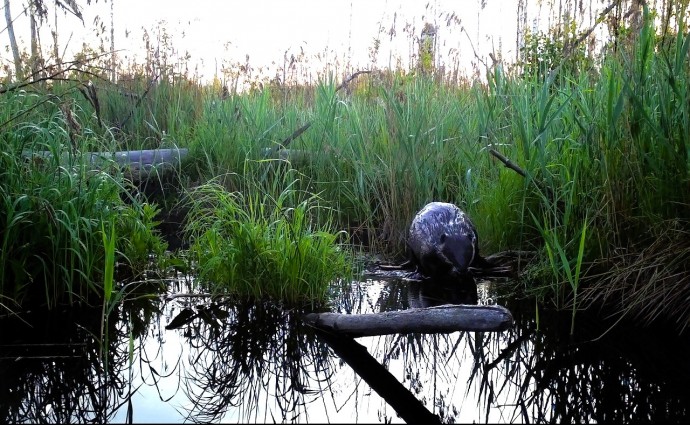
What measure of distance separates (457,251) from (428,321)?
53.9 inches

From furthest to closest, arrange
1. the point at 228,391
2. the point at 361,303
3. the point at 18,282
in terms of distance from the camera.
Answer: the point at 361,303
the point at 18,282
the point at 228,391

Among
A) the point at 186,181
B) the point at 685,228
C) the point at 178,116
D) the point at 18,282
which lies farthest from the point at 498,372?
the point at 178,116

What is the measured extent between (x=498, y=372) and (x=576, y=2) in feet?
10.1

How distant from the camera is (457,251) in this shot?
4.42m

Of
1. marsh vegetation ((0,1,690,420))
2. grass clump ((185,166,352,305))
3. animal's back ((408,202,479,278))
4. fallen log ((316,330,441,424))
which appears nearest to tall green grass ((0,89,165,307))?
marsh vegetation ((0,1,690,420))

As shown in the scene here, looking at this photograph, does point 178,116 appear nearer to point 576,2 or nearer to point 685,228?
point 576,2

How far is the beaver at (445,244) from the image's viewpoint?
442cm

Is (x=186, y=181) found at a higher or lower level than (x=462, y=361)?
higher

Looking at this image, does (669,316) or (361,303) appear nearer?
(669,316)

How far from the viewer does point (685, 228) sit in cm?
340

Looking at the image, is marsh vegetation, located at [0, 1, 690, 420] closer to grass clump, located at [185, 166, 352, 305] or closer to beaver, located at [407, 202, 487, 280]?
grass clump, located at [185, 166, 352, 305]

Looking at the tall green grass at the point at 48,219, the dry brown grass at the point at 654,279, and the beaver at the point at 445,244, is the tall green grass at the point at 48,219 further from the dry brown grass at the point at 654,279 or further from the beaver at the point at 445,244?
the dry brown grass at the point at 654,279

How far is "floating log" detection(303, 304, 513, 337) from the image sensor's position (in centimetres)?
305

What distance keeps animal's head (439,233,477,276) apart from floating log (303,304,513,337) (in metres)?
1.29
